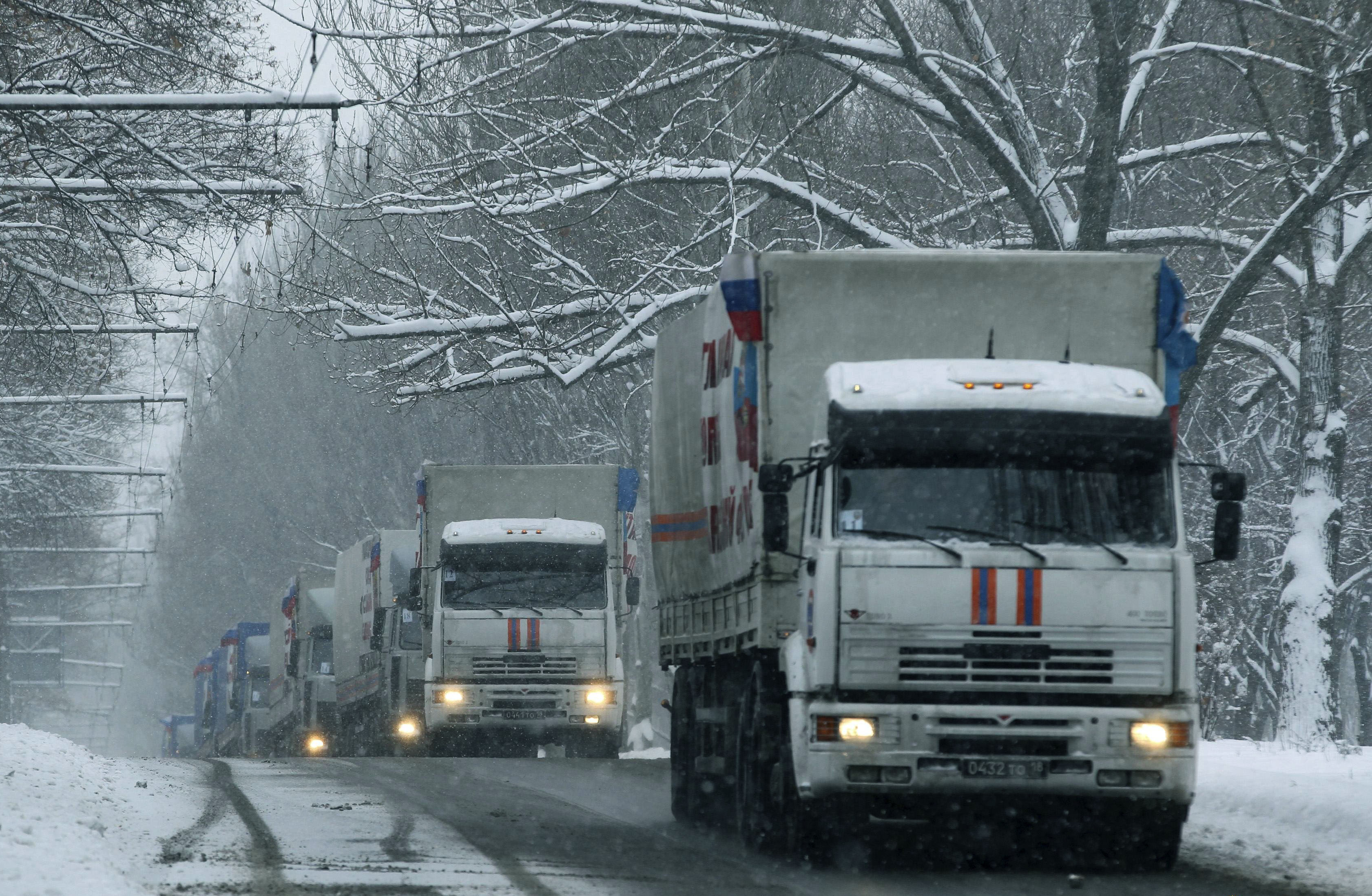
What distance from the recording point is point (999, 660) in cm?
1052

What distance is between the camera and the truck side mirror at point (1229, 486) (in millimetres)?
10828

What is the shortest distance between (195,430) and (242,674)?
22032mm

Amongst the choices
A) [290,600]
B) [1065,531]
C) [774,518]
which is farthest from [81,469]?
[1065,531]

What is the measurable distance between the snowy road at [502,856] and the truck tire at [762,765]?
0.55ft

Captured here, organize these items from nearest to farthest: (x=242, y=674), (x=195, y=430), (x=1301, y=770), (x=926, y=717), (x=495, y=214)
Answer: (x=926, y=717) < (x=1301, y=770) < (x=495, y=214) < (x=242, y=674) < (x=195, y=430)

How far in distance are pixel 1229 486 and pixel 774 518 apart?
2423mm

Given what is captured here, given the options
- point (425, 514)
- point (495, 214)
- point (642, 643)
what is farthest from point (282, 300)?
point (642, 643)

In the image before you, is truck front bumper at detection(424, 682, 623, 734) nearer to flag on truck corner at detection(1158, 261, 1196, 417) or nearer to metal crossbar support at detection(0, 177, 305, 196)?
metal crossbar support at detection(0, 177, 305, 196)

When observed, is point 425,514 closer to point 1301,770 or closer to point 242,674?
point 1301,770

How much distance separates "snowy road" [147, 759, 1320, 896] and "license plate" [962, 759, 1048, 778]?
1.85 feet

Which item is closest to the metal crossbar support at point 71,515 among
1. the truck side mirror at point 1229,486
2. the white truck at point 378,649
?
the white truck at point 378,649

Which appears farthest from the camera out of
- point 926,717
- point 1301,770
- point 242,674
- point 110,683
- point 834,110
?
point 110,683

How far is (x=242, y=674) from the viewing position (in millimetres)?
49562

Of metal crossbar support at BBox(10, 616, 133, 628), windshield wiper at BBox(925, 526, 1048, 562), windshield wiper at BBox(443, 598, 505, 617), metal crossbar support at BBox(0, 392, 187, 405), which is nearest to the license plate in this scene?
windshield wiper at BBox(925, 526, 1048, 562)
